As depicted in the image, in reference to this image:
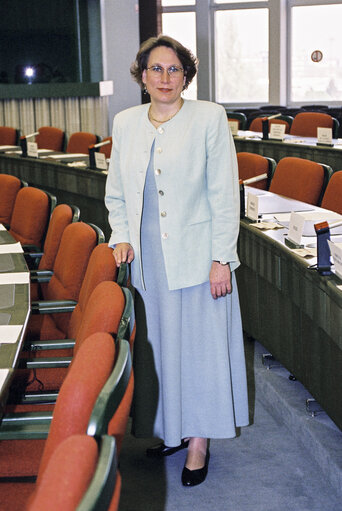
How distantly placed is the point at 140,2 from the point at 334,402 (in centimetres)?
883

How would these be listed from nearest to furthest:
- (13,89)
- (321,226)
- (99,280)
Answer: (99,280)
(321,226)
(13,89)

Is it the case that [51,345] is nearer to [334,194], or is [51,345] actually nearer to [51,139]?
[334,194]

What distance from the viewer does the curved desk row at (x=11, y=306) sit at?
175cm

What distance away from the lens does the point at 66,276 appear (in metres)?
2.84

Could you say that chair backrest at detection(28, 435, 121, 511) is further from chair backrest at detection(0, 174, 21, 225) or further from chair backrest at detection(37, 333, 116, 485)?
chair backrest at detection(0, 174, 21, 225)

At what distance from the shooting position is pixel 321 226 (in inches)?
96.1

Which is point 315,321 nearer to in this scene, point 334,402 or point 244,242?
point 334,402

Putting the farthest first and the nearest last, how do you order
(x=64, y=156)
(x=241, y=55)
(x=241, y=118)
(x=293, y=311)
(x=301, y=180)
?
(x=241, y=55), (x=241, y=118), (x=64, y=156), (x=301, y=180), (x=293, y=311)

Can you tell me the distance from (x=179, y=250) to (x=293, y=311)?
2.81 feet

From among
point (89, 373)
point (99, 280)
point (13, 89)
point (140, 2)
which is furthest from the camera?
point (140, 2)

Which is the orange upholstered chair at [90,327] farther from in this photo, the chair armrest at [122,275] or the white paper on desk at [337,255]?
the white paper on desk at [337,255]

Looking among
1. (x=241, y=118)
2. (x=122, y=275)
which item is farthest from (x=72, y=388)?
(x=241, y=118)

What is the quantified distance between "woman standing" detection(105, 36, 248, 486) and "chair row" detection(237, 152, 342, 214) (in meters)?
1.53

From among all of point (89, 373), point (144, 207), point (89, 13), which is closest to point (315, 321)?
point (144, 207)
